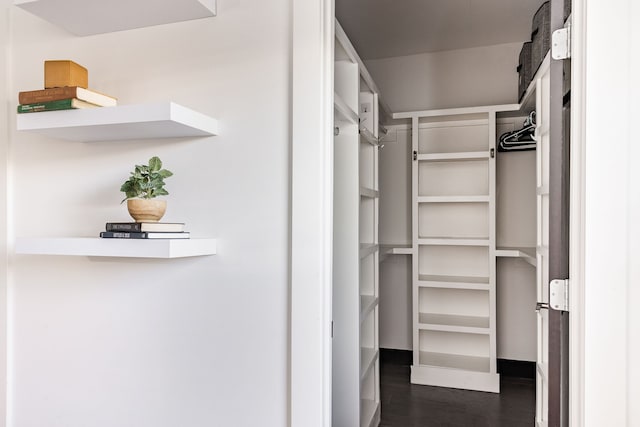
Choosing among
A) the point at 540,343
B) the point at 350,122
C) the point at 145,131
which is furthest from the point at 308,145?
the point at 540,343

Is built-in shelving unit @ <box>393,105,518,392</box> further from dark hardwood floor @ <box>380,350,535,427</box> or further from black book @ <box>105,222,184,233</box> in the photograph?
black book @ <box>105,222,184,233</box>

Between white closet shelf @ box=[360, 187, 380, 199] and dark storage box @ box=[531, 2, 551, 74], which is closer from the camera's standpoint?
dark storage box @ box=[531, 2, 551, 74]

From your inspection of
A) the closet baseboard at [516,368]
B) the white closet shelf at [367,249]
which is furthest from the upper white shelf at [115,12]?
the closet baseboard at [516,368]

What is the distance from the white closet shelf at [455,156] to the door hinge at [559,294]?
79.8 inches

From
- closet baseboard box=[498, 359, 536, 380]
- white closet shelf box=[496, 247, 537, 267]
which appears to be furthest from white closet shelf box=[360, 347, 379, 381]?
closet baseboard box=[498, 359, 536, 380]

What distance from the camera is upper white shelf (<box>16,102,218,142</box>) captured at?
1304 millimetres

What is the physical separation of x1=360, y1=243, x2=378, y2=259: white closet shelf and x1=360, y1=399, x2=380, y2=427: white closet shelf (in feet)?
2.74

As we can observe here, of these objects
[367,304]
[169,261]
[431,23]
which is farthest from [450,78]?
[169,261]

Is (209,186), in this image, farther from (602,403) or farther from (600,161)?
(602,403)

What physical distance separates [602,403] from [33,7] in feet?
7.01

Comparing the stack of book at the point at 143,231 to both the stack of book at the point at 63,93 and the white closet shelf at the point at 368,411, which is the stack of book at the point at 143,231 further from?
the white closet shelf at the point at 368,411

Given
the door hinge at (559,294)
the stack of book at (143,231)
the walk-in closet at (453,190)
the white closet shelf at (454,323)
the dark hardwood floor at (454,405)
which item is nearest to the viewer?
the door hinge at (559,294)

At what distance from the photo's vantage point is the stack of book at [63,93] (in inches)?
54.6

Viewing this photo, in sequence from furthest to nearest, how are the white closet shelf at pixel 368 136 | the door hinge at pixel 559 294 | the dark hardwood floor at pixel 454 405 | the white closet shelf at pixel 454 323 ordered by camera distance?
the white closet shelf at pixel 454 323, the dark hardwood floor at pixel 454 405, the white closet shelf at pixel 368 136, the door hinge at pixel 559 294
